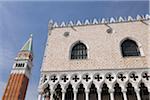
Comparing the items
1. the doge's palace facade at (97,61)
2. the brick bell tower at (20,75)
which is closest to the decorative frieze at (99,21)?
the doge's palace facade at (97,61)

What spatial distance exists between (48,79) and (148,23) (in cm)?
785

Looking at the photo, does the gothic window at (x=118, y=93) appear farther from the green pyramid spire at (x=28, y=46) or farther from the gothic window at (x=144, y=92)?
the green pyramid spire at (x=28, y=46)

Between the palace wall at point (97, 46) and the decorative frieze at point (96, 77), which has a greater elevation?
the palace wall at point (97, 46)

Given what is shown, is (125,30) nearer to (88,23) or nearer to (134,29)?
(134,29)

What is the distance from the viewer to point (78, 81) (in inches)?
447

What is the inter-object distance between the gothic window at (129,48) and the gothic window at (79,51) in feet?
8.41

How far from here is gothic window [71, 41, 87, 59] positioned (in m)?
12.8

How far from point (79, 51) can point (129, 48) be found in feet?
11.0

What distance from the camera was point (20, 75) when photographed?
32219mm

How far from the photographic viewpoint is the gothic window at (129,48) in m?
12.4

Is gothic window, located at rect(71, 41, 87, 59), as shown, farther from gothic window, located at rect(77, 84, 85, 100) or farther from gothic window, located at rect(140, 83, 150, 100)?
gothic window, located at rect(140, 83, 150, 100)

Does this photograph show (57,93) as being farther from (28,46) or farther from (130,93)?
(28,46)

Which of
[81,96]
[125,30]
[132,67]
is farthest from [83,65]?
[125,30]

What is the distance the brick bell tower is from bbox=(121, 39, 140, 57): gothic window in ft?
71.3
